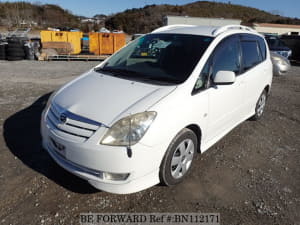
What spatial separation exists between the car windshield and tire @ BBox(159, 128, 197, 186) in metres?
0.62

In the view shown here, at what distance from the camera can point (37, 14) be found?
6381 cm

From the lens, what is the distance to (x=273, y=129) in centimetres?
421

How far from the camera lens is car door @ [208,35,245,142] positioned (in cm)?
272

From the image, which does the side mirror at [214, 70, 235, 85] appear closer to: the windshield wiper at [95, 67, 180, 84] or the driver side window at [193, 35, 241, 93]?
the driver side window at [193, 35, 241, 93]

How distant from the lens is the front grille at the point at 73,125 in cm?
Answer: 202

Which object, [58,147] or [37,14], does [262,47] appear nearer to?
[58,147]

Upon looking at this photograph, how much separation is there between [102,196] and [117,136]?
83 cm

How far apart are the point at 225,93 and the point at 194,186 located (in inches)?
48.9

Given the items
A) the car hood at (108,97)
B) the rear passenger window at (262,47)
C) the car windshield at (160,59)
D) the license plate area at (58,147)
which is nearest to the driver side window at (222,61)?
the car windshield at (160,59)

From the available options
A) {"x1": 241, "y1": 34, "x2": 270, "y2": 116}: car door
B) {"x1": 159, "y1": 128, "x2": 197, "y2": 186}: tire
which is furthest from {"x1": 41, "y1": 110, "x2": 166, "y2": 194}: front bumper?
{"x1": 241, "y1": 34, "x2": 270, "y2": 116}: car door

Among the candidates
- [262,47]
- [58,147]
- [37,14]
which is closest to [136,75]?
[58,147]

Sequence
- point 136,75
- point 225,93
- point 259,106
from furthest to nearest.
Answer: point 259,106
point 225,93
point 136,75

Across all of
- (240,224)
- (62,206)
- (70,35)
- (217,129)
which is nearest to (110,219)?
(62,206)

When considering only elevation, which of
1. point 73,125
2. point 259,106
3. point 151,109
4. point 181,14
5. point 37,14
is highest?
point 181,14
